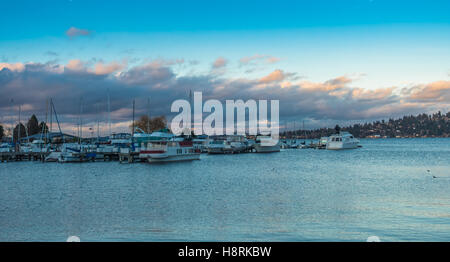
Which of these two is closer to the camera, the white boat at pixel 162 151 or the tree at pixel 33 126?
the white boat at pixel 162 151

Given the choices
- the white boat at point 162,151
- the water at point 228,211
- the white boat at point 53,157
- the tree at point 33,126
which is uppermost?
the tree at point 33,126

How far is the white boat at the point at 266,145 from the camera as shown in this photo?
127m

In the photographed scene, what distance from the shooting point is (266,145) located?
12800cm

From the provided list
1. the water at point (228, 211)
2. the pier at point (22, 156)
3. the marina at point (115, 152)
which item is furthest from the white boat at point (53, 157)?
the water at point (228, 211)

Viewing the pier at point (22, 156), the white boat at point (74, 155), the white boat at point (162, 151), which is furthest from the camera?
the pier at point (22, 156)

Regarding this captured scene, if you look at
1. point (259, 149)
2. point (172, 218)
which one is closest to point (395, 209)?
point (172, 218)

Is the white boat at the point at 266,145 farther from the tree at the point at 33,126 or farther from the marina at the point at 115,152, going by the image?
the tree at the point at 33,126

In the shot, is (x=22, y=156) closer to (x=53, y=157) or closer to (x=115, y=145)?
(x=53, y=157)

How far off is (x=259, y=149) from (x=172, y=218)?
105 m

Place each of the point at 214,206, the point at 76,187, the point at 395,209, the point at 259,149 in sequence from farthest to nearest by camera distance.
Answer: the point at 259,149 < the point at 76,187 < the point at 214,206 < the point at 395,209

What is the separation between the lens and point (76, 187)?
40.0 metres
